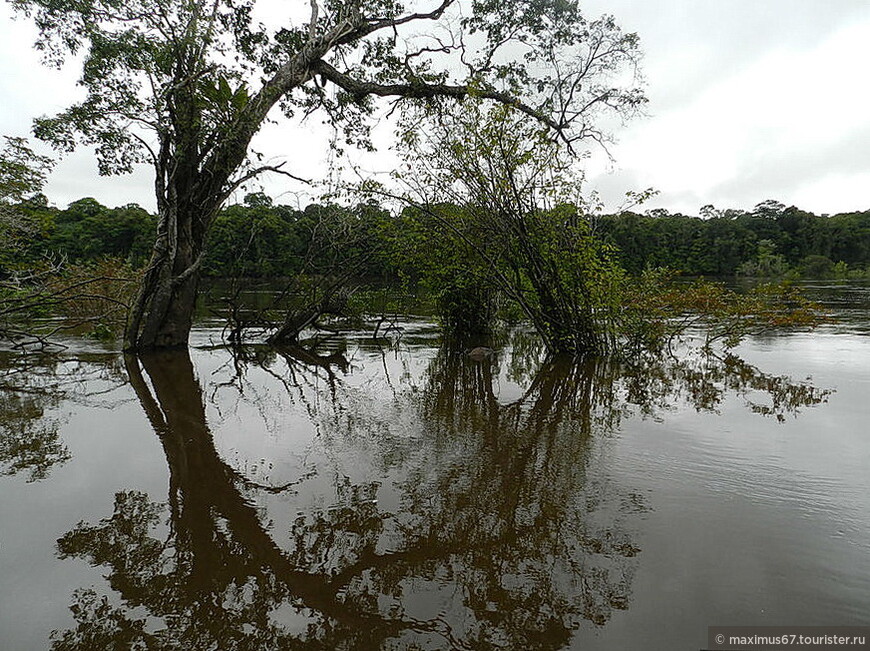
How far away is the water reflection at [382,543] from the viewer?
256cm

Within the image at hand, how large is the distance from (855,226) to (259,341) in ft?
277

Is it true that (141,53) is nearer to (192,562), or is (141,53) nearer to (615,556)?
(192,562)

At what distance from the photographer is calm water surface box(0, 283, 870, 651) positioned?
2.62 meters

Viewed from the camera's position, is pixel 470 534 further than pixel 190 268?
No

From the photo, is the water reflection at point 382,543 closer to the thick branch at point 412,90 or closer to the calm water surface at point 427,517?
the calm water surface at point 427,517

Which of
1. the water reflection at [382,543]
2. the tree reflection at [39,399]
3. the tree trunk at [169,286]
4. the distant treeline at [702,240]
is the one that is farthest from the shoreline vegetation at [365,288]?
the distant treeline at [702,240]

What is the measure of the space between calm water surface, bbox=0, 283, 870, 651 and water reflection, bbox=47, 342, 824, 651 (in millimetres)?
15

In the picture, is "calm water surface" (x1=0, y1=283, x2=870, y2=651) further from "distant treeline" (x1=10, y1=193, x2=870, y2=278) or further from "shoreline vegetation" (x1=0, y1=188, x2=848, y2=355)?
"distant treeline" (x1=10, y1=193, x2=870, y2=278)

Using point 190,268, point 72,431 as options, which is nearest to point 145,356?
point 190,268

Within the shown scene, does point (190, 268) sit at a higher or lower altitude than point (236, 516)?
higher

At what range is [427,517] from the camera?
3.69m

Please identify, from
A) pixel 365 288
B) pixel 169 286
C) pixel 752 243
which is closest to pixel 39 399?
pixel 169 286

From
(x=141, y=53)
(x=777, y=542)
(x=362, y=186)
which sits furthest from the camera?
(x=362, y=186)

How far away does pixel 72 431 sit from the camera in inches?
227
